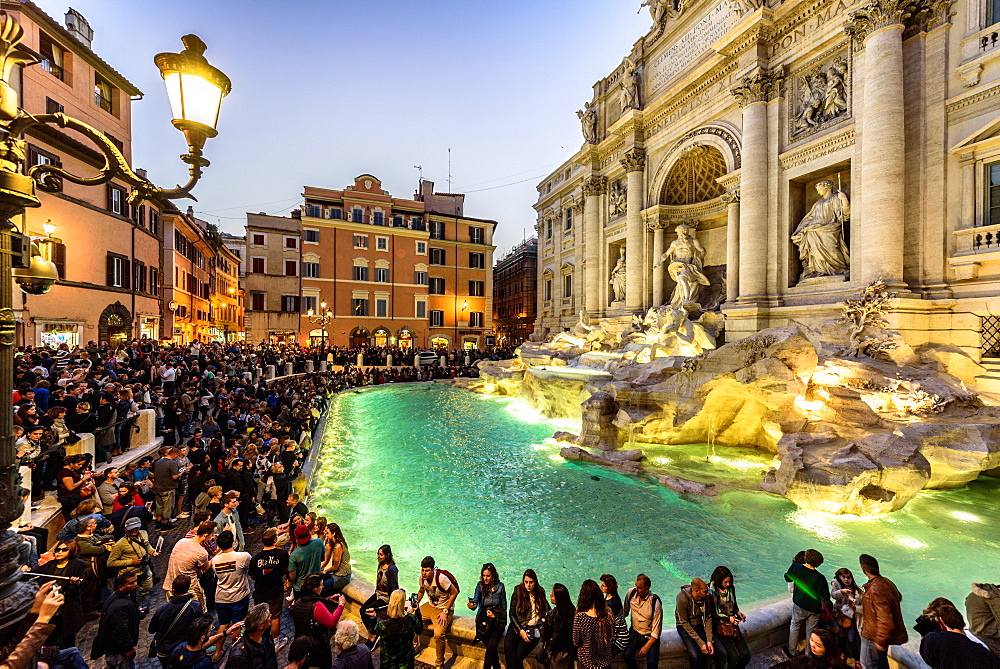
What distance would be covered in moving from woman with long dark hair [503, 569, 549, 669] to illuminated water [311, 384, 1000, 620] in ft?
5.16

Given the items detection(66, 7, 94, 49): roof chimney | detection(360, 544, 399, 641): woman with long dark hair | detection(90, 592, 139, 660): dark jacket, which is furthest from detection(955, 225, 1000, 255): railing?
detection(66, 7, 94, 49): roof chimney

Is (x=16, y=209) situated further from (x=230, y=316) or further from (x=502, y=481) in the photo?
(x=230, y=316)

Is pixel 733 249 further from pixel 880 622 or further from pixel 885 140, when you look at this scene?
pixel 880 622

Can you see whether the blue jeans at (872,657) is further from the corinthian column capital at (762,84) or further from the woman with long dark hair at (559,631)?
the corinthian column capital at (762,84)

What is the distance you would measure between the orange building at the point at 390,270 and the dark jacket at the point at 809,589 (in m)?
30.2

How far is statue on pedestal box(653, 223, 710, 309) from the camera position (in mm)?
17234

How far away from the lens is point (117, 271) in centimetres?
1839

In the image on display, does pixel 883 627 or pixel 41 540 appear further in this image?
pixel 41 540

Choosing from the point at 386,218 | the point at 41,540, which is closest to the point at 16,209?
the point at 41,540

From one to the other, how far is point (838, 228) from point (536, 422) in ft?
31.7

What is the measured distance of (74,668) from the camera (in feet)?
8.82

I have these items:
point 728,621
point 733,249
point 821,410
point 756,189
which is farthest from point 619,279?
point 728,621

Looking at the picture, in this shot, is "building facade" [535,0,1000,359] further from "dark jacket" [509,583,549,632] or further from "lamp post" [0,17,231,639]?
"lamp post" [0,17,231,639]

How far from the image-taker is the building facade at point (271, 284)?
32875 millimetres
